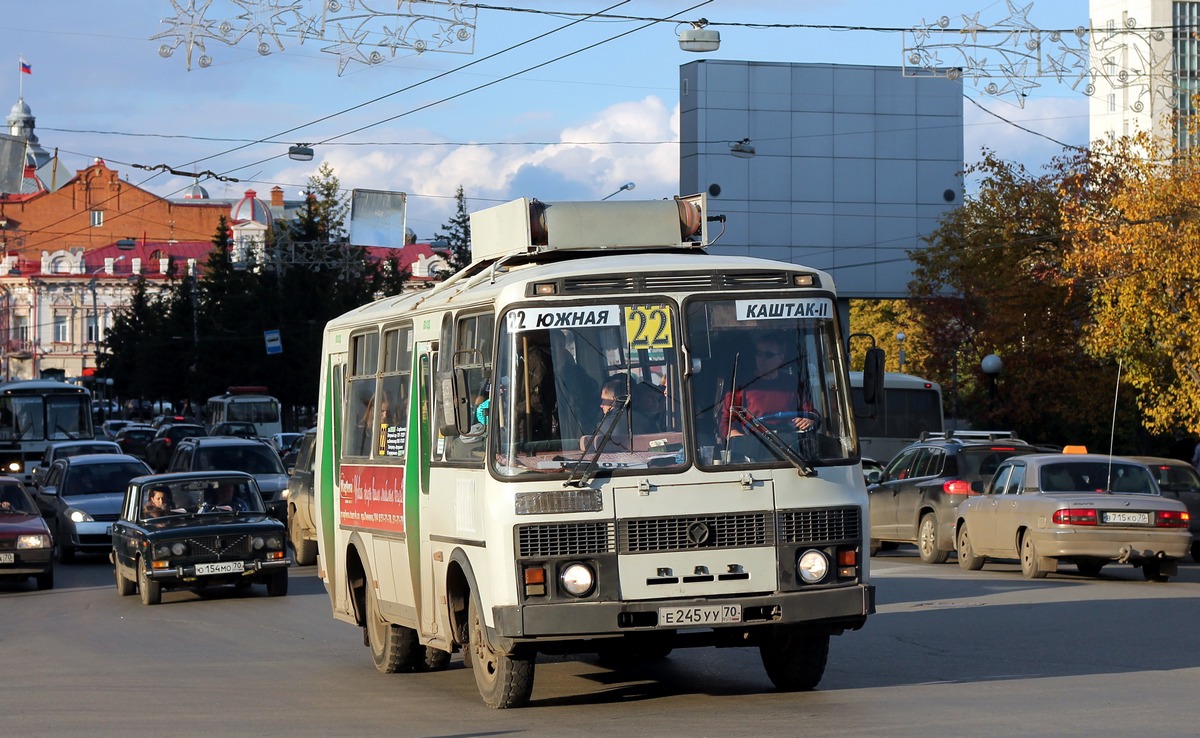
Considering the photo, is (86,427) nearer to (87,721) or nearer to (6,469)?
(6,469)

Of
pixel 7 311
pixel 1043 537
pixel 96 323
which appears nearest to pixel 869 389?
pixel 1043 537

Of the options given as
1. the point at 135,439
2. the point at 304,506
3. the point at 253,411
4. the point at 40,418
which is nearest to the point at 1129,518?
the point at 304,506

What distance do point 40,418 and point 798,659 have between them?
3951cm

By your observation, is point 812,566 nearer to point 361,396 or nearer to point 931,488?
point 361,396

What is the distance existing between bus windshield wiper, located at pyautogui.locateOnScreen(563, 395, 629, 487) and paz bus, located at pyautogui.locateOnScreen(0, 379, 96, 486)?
39.5m

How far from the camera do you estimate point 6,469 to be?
4250 cm

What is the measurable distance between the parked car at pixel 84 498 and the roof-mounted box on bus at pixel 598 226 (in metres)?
16.5

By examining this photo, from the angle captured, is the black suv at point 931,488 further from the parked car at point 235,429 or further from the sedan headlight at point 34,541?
the parked car at point 235,429

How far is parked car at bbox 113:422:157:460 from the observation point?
6161 centimetres

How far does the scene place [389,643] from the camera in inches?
524

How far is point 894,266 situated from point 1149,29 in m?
35.2

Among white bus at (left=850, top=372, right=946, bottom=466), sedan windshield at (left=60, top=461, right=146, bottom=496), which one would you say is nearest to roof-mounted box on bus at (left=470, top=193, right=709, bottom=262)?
sedan windshield at (left=60, top=461, right=146, bottom=496)

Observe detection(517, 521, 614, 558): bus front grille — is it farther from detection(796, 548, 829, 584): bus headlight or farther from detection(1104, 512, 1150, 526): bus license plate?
detection(1104, 512, 1150, 526): bus license plate

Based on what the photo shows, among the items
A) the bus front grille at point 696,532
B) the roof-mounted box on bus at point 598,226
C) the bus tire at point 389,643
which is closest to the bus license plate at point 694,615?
the bus front grille at point 696,532
